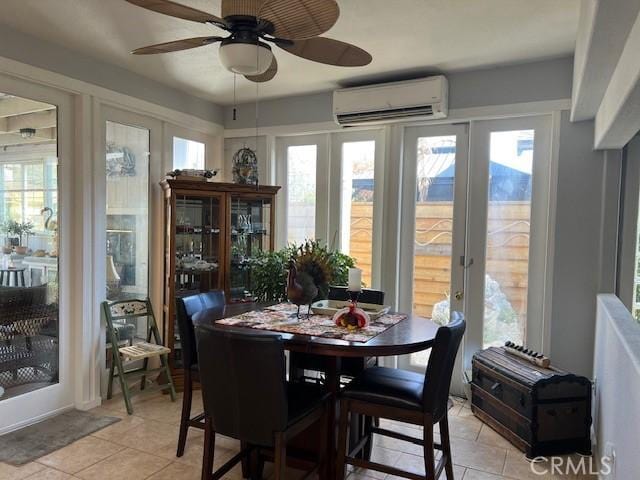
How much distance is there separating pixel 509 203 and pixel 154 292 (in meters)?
2.96

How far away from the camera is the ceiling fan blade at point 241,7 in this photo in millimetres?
1737

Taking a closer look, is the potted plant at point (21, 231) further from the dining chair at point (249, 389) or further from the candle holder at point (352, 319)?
the candle holder at point (352, 319)

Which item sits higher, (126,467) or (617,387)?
(617,387)

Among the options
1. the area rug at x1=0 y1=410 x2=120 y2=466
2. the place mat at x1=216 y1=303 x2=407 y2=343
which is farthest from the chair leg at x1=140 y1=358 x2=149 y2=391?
the place mat at x1=216 y1=303 x2=407 y2=343

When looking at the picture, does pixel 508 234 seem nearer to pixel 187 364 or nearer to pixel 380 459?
pixel 380 459

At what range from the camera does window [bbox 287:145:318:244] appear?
14.1 feet

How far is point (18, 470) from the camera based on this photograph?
2504mm

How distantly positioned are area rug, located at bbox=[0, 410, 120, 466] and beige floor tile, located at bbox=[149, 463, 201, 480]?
735 millimetres

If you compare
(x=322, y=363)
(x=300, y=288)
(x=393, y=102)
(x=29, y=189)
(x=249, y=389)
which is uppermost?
(x=393, y=102)

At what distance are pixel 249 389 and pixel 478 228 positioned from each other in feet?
7.59

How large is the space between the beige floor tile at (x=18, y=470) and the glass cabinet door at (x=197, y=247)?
1361 millimetres

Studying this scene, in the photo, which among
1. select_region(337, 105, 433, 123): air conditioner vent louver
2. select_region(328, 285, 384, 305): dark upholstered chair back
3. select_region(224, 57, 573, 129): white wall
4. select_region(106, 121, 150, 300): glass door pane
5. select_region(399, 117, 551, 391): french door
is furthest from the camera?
select_region(106, 121, 150, 300): glass door pane

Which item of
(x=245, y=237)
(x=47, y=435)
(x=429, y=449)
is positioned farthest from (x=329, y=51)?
(x=47, y=435)

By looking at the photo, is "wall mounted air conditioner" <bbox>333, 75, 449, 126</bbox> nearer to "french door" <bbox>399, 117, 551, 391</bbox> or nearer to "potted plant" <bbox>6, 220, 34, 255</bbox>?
"french door" <bbox>399, 117, 551, 391</bbox>
